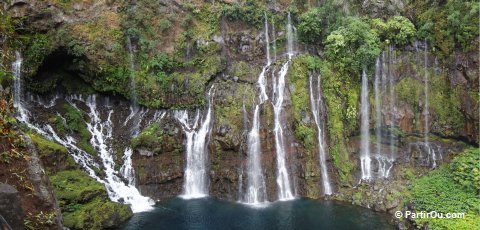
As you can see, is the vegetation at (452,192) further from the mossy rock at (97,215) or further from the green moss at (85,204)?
the green moss at (85,204)

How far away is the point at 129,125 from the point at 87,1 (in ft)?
25.4

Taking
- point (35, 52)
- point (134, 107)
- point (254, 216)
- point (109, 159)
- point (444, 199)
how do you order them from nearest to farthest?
point (444, 199) < point (254, 216) < point (35, 52) < point (109, 159) < point (134, 107)

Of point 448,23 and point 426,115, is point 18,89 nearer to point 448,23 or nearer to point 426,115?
point 426,115

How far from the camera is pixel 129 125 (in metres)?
20.9

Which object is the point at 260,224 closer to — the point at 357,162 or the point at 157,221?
the point at 157,221

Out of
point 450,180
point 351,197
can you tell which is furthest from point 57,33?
point 450,180

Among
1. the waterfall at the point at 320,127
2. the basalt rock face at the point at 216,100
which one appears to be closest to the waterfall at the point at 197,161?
the basalt rock face at the point at 216,100

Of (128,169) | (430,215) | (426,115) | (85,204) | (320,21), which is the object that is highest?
(320,21)

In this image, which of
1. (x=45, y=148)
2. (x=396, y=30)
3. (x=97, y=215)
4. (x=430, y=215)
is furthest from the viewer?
(x=396, y=30)

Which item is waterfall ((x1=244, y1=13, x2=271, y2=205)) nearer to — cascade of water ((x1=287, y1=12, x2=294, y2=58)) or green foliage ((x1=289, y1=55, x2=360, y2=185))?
green foliage ((x1=289, y1=55, x2=360, y2=185))

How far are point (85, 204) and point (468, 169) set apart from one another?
17.2m

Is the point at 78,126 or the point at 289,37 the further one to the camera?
the point at 289,37

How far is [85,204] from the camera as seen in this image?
1555 cm

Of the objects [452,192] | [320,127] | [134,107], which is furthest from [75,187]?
[452,192]
